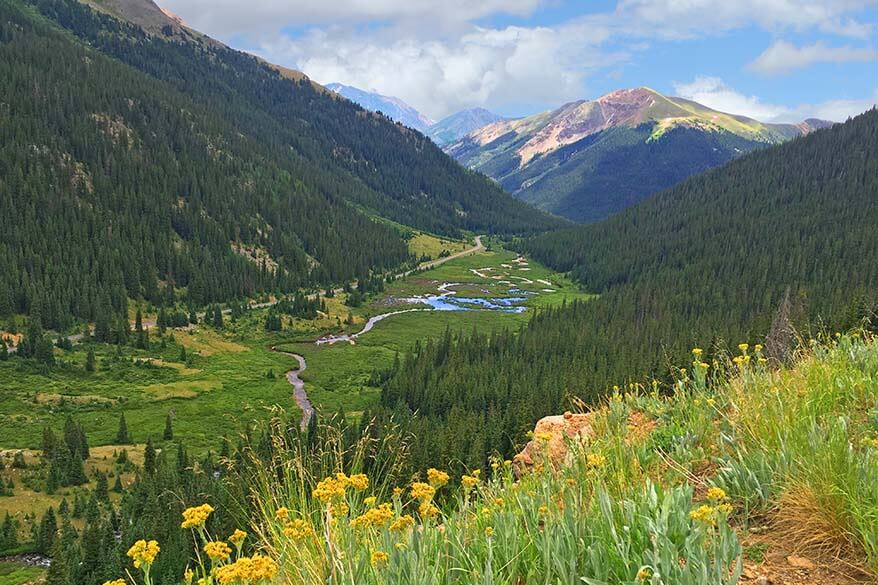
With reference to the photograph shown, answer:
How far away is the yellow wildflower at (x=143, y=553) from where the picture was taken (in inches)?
190

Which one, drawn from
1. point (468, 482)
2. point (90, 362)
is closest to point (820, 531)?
point (468, 482)

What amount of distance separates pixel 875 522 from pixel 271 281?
654 ft

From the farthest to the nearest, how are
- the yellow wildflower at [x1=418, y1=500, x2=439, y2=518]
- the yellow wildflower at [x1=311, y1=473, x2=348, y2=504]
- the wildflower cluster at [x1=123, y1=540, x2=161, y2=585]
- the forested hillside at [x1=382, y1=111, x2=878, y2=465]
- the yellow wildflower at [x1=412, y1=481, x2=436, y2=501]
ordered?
1. the forested hillside at [x1=382, y1=111, x2=878, y2=465]
2. the yellow wildflower at [x1=412, y1=481, x2=436, y2=501]
3. the yellow wildflower at [x1=418, y1=500, x2=439, y2=518]
4. the yellow wildflower at [x1=311, y1=473, x2=348, y2=504]
5. the wildflower cluster at [x1=123, y1=540, x2=161, y2=585]

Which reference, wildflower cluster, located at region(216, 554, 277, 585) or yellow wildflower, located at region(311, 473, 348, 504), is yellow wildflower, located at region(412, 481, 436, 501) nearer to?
yellow wildflower, located at region(311, 473, 348, 504)

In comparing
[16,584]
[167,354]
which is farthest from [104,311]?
[16,584]

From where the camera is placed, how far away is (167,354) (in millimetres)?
120562

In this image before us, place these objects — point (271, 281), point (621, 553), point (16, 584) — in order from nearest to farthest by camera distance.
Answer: point (621, 553)
point (16, 584)
point (271, 281)

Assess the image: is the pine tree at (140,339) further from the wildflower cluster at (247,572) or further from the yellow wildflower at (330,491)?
the wildflower cluster at (247,572)

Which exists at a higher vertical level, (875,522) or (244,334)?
(875,522)

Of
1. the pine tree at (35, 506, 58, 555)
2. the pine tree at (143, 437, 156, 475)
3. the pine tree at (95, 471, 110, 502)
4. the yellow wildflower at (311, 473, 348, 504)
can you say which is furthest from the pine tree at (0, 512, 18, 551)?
the yellow wildflower at (311, 473, 348, 504)

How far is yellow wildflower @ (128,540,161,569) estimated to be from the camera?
484 cm

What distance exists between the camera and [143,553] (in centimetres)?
493

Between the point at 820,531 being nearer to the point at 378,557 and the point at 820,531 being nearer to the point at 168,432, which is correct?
the point at 378,557

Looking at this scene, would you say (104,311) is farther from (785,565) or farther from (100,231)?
(785,565)
